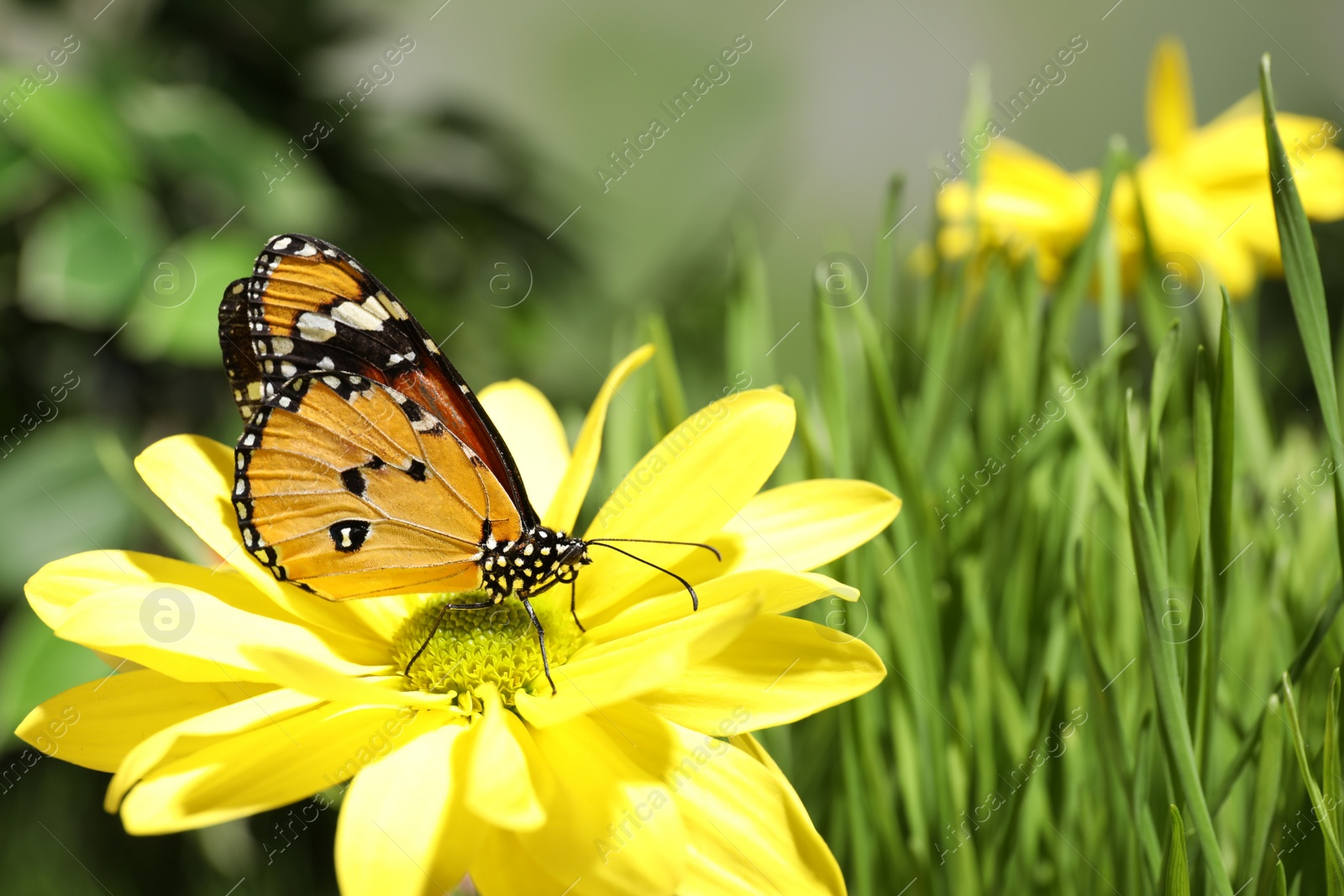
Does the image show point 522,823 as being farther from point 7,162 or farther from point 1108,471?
point 7,162

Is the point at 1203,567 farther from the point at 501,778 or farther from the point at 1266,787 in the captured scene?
the point at 501,778

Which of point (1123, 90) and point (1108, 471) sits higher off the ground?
point (1123, 90)

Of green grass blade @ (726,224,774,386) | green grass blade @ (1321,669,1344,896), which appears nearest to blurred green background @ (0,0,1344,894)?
green grass blade @ (726,224,774,386)

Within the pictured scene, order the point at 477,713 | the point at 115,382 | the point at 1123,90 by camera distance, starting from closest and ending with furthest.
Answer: the point at 477,713 → the point at 115,382 → the point at 1123,90

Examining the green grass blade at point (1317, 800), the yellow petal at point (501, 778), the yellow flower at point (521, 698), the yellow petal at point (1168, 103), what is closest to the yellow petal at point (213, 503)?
the yellow flower at point (521, 698)

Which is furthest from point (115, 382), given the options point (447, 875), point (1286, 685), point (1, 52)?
point (1286, 685)

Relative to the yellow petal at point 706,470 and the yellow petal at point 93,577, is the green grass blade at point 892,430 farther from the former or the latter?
the yellow petal at point 93,577

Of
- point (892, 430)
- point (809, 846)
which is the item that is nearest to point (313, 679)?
point (809, 846)
